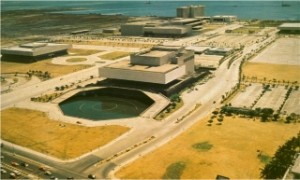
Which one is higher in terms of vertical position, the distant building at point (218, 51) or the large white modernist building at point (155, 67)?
the large white modernist building at point (155, 67)

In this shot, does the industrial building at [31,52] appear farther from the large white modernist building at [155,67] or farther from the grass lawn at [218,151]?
the grass lawn at [218,151]

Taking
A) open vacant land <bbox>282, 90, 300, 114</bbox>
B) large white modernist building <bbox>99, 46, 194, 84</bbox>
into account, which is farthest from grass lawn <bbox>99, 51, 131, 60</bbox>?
open vacant land <bbox>282, 90, 300, 114</bbox>

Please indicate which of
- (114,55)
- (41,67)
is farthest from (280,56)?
(41,67)

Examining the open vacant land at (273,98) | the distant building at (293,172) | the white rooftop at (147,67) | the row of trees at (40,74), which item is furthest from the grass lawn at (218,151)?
the row of trees at (40,74)

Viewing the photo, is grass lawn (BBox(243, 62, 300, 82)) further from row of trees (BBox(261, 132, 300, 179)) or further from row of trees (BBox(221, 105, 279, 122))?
row of trees (BBox(261, 132, 300, 179))

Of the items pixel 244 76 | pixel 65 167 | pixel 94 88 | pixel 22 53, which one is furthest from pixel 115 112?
pixel 22 53

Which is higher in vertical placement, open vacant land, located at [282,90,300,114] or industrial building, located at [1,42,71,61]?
industrial building, located at [1,42,71,61]
